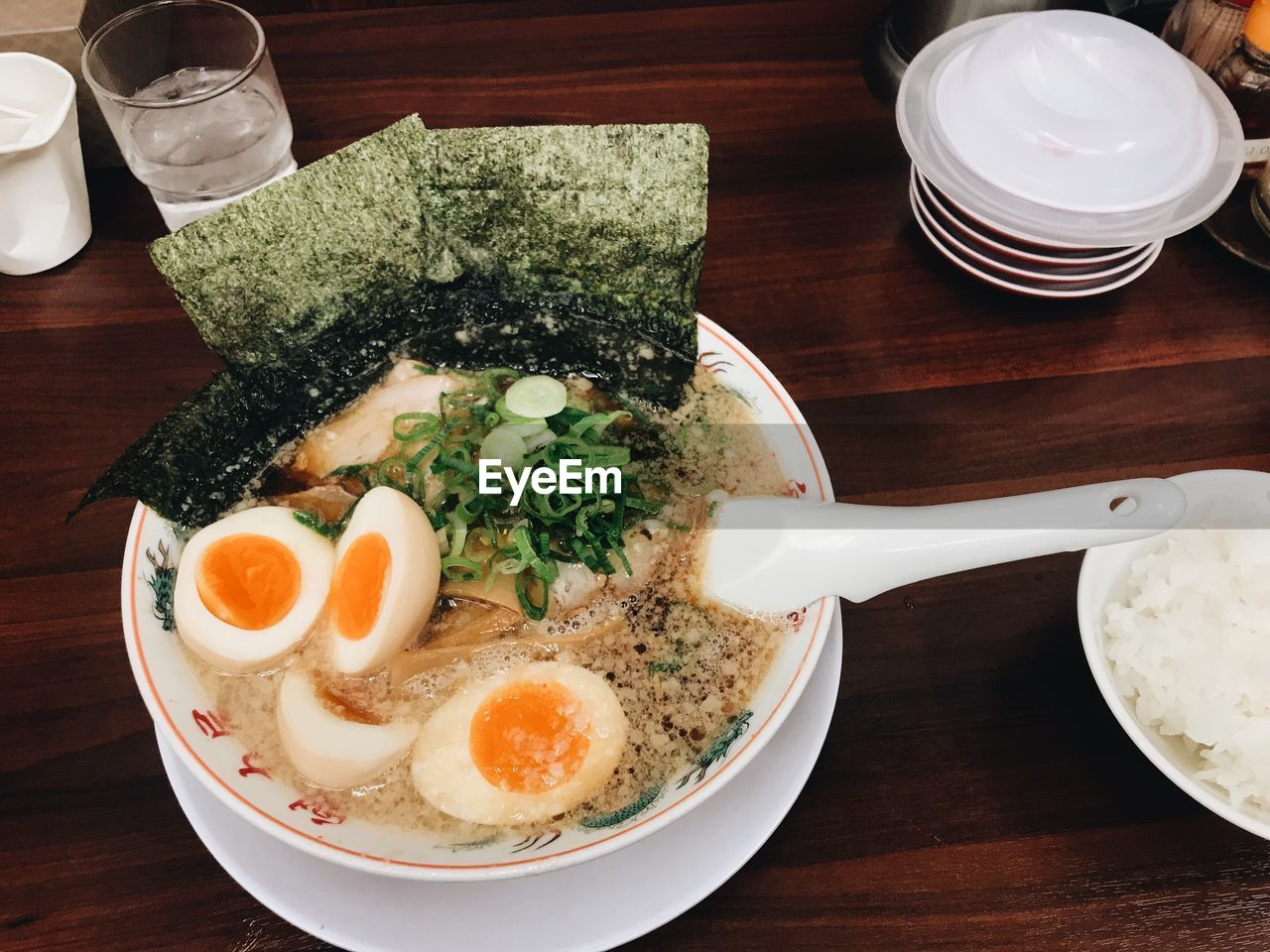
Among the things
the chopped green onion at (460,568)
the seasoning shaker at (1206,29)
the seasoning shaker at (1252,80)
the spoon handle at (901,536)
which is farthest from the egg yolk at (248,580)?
the seasoning shaker at (1206,29)

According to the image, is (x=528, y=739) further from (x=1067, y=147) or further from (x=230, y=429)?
(x=1067, y=147)

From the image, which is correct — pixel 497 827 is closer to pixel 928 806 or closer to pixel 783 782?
pixel 783 782

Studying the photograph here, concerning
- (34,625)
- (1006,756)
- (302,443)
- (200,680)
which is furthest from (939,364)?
(34,625)

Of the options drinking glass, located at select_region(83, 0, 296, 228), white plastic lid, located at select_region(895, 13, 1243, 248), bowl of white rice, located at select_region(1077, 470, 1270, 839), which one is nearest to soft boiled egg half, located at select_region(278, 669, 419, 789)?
bowl of white rice, located at select_region(1077, 470, 1270, 839)

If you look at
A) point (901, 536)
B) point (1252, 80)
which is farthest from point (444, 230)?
point (1252, 80)

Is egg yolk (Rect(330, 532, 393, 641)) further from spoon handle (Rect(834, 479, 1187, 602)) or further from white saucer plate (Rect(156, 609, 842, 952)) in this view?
spoon handle (Rect(834, 479, 1187, 602))
